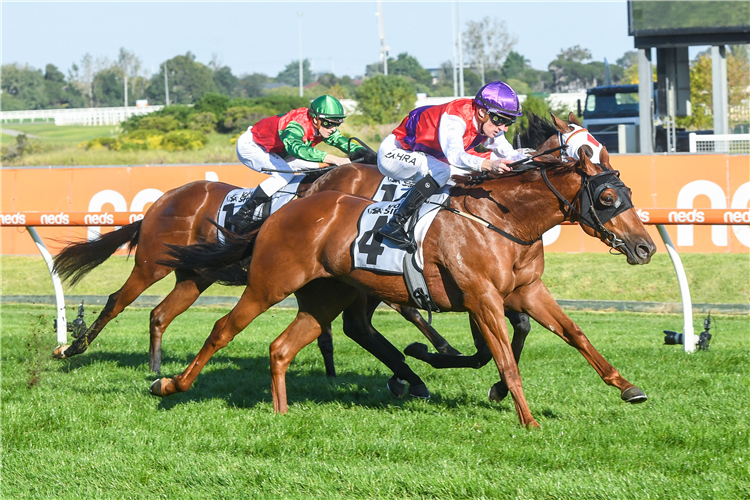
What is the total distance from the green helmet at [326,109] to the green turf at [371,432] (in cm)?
208

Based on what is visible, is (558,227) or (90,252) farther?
(558,227)

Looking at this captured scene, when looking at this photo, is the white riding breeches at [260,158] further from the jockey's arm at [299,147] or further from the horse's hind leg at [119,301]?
the horse's hind leg at [119,301]

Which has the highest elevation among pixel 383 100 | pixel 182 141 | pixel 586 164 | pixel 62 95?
pixel 62 95

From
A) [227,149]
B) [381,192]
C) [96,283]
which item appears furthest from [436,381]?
[227,149]

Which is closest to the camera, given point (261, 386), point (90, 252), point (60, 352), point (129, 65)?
point (261, 386)

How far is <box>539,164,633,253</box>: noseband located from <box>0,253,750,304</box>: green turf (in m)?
7.02

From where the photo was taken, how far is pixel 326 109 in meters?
6.74

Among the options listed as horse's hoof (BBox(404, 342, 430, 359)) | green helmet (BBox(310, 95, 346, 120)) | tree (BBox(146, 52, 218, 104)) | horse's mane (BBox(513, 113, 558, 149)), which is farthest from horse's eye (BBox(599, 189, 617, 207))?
tree (BBox(146, 52, 218, 104))

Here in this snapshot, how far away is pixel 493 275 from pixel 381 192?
1.88 meters

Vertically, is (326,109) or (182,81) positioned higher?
(182,81)

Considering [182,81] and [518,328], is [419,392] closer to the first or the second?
[518,328]

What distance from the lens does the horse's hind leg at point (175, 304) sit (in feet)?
22.6

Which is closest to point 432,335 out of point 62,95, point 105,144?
point 105,144

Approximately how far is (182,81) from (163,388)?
276ft
